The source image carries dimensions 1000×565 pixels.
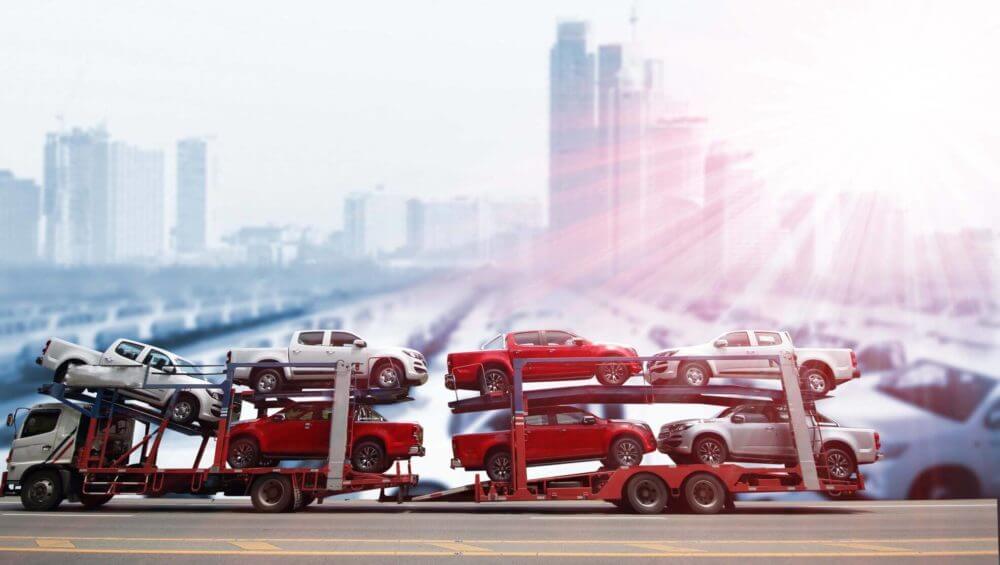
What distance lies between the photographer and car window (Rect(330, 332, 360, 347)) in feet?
72.7

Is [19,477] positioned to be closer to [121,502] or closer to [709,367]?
[121,502]

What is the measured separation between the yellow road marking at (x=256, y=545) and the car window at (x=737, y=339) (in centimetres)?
1072

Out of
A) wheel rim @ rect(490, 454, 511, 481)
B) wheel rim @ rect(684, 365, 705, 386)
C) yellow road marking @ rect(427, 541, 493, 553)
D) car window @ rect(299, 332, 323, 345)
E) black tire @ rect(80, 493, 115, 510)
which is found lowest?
black tire @ rect(80, 493, 115, 510)

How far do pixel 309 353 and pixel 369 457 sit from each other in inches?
103

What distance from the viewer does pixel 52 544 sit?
14.7m

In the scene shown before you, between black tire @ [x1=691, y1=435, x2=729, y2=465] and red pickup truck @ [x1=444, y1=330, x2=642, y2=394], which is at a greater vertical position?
red pickup truck @ [x1=444, y1=330, x2=642, y2=394]

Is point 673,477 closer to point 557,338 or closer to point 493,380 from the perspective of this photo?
point 557,338

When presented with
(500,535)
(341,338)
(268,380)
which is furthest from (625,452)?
(268,380)

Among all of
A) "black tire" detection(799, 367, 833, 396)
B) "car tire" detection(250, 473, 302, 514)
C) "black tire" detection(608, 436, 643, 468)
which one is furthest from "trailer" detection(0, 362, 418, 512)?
"black tire" detection(799, 367, 833, 396)

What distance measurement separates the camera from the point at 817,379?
21453 mm

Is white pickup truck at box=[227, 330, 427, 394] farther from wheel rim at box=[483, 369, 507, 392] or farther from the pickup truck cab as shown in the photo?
the pickup truck cab

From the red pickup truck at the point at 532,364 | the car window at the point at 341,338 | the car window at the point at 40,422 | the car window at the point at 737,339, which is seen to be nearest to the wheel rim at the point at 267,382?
the car window at the point at 341,338

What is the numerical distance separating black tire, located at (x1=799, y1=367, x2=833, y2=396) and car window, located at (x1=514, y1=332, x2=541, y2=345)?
17.4 ft

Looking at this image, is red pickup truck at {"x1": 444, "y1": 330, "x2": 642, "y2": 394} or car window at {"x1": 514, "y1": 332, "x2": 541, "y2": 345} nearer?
red pickup truck at {"x1": 444, "y1": 330, "x2": 642, "y2": 394}
